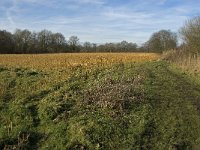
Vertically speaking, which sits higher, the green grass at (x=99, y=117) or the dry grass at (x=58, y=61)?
the dry grass at (x=58, y=61)

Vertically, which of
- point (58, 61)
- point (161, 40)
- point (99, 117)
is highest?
point (161, 40)

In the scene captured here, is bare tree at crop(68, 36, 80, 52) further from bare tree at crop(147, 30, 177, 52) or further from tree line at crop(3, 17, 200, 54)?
bare tree at crop(147, 30, 177, 52)

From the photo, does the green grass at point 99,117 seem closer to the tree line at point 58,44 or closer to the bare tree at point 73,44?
the tree line at point 58,44

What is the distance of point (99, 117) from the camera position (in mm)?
11984

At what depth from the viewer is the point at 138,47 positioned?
11194 centimetres

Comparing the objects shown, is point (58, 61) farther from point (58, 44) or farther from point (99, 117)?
point (58, 44)

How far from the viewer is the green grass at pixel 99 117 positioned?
1045 cm

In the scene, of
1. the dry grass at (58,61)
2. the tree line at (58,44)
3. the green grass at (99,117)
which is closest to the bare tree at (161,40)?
the tree line at (58,44)

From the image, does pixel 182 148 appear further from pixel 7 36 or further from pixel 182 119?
pixel 7 36

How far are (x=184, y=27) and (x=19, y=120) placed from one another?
3197 centimetres

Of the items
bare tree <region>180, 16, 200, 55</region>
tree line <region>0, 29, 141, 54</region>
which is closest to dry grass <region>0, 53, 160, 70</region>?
bare tree <region>180, 16, 200, 55</region>

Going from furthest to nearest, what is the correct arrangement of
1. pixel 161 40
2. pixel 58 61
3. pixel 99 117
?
pixel 161 40 → pixel 58 61 → pixel 99 117

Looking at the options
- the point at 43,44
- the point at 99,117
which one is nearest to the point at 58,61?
the point at 99,117

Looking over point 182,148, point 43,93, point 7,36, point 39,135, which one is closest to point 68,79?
point 43,93
